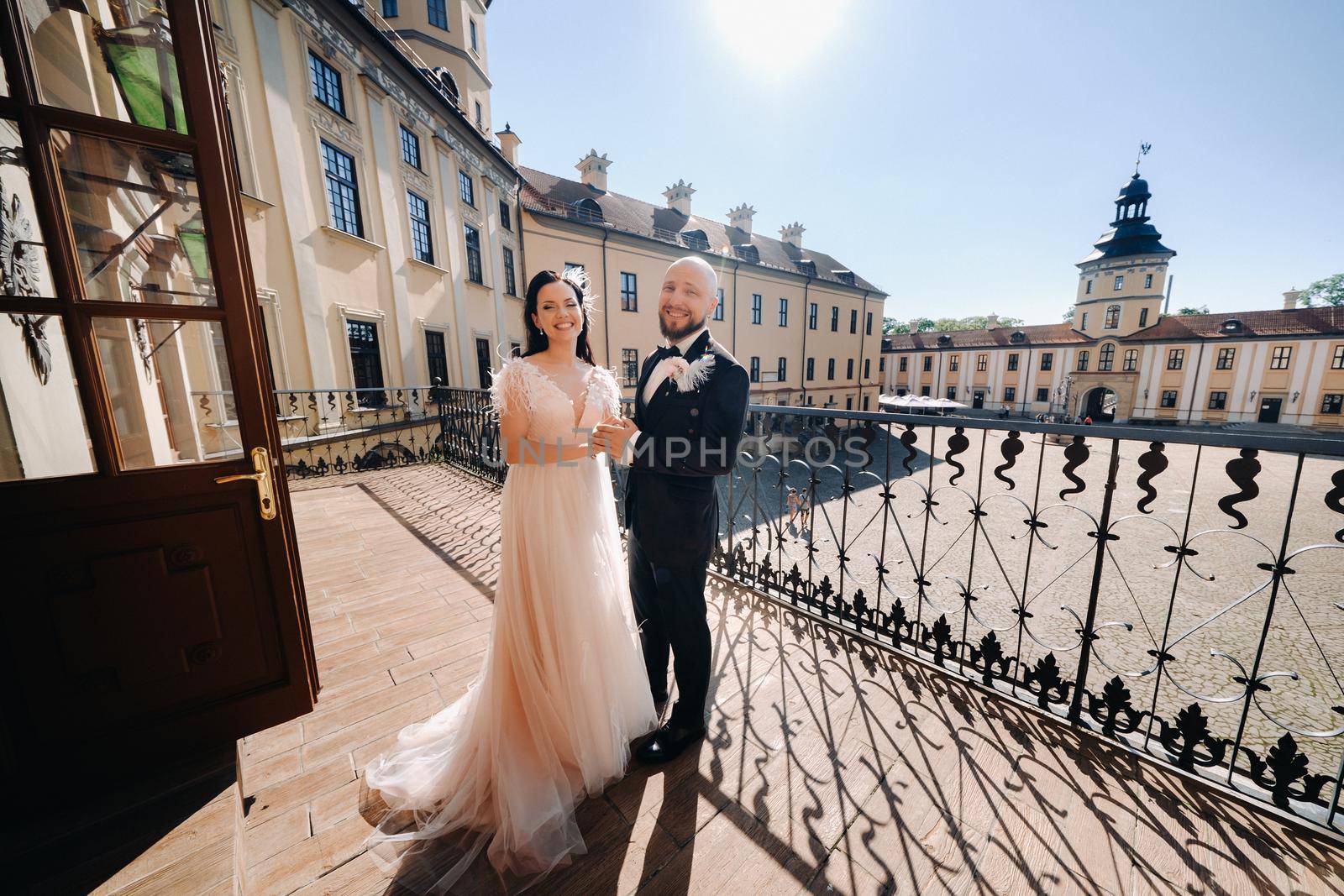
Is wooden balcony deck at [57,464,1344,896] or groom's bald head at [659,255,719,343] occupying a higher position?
groom's bald head at [659,255,719,343]

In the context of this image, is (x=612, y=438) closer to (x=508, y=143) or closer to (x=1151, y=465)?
(x=1151, y=465)

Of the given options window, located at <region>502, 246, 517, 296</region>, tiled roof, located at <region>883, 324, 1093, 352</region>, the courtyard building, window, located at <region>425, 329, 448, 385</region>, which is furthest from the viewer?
tiled roof, located at <region>883, 324, 1093, 352</region>

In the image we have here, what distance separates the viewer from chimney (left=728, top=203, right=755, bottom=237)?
27875 millimetres

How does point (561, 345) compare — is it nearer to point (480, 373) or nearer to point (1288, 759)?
point (1288, 759)

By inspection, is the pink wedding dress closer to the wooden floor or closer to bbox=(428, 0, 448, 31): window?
the wooden floor

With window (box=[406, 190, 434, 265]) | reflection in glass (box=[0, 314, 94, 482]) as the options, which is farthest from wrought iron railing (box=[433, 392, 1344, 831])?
window (box=[406, 190, 434, 265])

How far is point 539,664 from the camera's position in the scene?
6.56ft

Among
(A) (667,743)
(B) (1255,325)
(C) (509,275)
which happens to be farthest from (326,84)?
(B) (1255,325)

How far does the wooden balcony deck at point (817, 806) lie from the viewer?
1641 millimetres

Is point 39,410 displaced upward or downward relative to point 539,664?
upward

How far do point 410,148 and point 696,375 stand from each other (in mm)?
15047

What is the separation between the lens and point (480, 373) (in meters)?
15.4

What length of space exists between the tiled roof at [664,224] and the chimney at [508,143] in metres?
1.16

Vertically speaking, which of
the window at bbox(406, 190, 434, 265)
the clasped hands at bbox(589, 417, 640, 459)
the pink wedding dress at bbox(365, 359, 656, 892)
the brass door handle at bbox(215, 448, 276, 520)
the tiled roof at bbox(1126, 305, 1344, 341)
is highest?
the window at bbox(406, 190, 434, 265)
